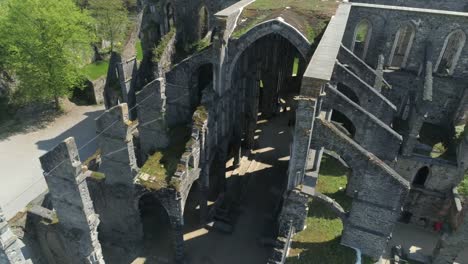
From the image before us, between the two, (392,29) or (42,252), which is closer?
(42,252)

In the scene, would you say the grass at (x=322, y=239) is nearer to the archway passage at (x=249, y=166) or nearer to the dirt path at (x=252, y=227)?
the archway passage at (x=249, y=166)

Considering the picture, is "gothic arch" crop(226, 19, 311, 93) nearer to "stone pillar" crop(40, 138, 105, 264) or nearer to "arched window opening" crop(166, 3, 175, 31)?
"stone pillar" crop(40, 138, 105, 264)

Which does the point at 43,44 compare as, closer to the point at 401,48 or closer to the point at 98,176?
the point at 98,176

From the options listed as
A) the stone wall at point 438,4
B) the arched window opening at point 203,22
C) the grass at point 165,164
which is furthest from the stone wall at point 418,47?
the grass at point 165,164

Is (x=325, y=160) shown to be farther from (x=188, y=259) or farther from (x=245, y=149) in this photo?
(x=188, y=259)

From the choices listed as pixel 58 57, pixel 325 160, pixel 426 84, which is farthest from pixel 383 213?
pixel 58 57

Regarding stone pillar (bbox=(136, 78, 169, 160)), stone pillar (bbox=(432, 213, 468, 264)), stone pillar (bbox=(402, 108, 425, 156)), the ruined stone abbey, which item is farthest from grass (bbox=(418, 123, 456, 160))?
stone pillar (bbox=(136, 78, 169, 160))

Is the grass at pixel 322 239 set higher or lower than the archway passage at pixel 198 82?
lower
